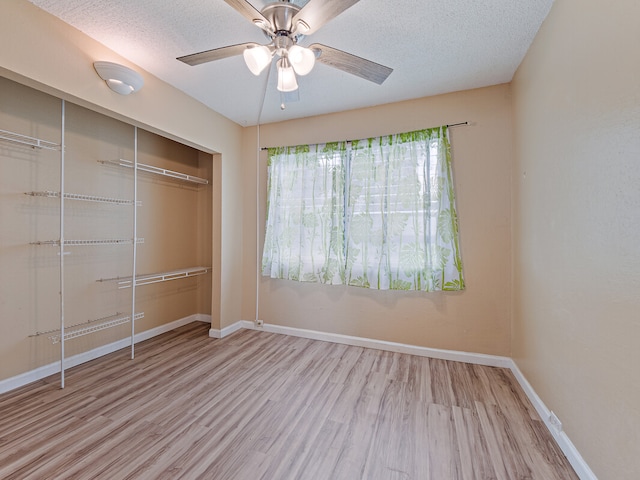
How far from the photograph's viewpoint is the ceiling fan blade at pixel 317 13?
124 centimetres

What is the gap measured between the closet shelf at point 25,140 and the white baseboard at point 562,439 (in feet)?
12.3

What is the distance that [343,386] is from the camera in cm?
221

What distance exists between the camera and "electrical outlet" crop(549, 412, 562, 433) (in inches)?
61.1

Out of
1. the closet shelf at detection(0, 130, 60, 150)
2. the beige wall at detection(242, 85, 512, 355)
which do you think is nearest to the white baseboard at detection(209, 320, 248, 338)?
the beige wall at detection(242, 85, 512, 355)

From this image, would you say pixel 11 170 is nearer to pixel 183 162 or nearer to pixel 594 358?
pixel 183 162

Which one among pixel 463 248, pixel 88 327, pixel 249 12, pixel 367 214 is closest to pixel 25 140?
pixel 88 327

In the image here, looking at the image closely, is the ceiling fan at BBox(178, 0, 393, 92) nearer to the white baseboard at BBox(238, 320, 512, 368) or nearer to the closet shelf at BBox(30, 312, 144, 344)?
the closet shelf at BBox(30, 312, 144, 344)

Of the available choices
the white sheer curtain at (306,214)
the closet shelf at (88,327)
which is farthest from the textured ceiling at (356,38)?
the closet shelf at (88,327)

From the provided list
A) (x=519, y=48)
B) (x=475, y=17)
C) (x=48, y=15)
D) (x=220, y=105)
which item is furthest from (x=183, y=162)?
(x=519, y=48)

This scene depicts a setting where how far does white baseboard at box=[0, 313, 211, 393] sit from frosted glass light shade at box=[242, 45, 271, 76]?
112 inches

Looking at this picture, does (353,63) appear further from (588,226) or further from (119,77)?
(119,77)

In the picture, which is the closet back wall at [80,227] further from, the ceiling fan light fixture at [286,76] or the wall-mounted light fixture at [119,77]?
the ceiling fan light fixture at [286,76]

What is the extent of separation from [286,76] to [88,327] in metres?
2.81

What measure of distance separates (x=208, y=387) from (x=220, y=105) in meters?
2.72
